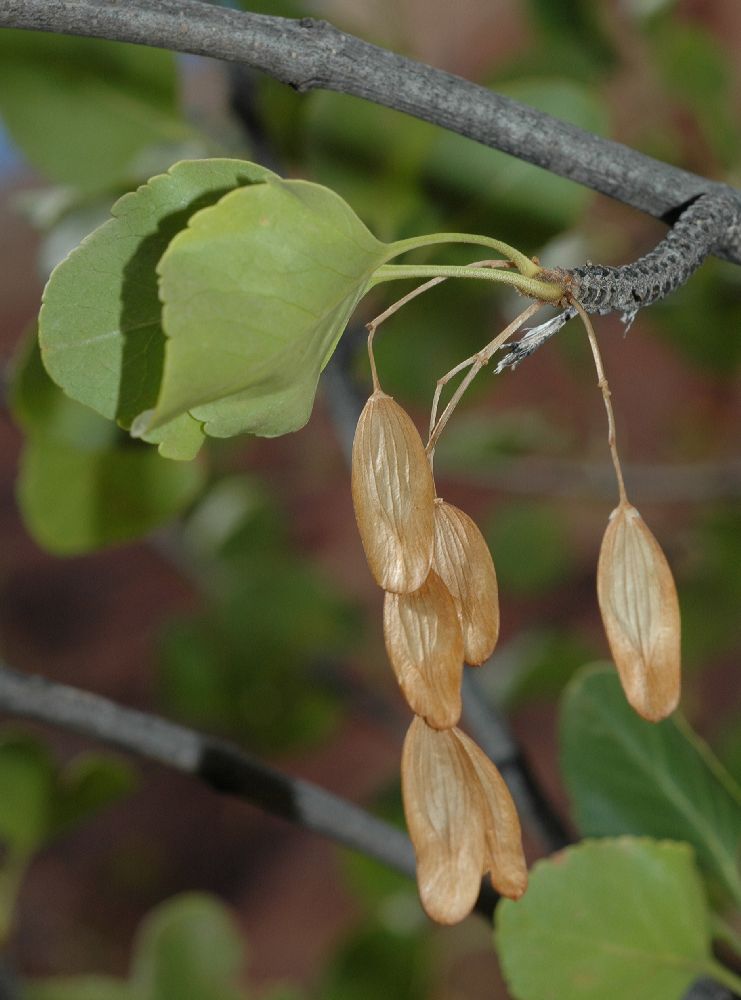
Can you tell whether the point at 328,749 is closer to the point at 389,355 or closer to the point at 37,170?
the point at 389,355

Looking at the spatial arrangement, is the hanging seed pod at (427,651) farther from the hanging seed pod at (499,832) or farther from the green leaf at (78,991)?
the green leaf at (78,991)

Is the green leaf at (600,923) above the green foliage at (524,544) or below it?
above

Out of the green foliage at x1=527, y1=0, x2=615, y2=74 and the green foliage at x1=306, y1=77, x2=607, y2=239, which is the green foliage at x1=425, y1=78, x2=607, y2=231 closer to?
the green foliage at x1=306, y1=77, x2=607, y2=239

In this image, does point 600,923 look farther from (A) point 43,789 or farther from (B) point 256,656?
(B) point 256,656

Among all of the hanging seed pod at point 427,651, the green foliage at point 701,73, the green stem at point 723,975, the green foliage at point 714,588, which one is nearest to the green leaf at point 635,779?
the green stem at point 723,975

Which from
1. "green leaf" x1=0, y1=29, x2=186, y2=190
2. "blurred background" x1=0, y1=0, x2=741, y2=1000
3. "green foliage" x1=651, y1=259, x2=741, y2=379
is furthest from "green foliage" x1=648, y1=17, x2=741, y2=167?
"green leaf" x1=0, y1=29, x2=186, y2=190
